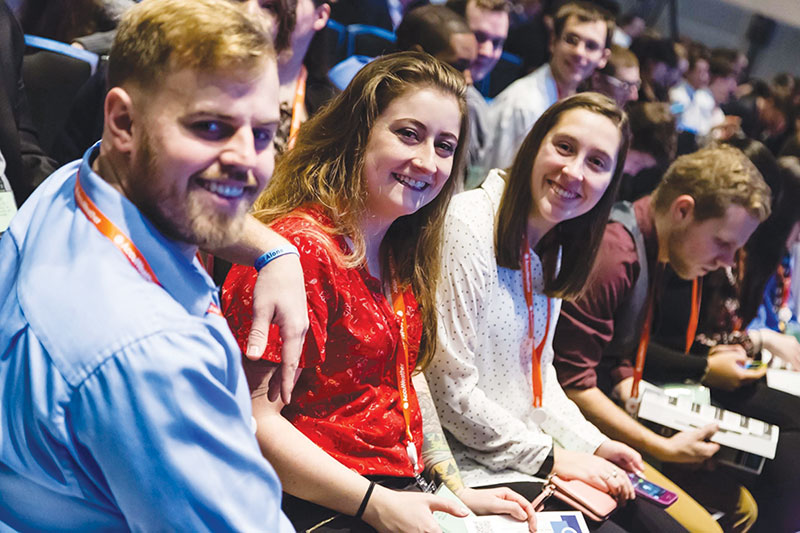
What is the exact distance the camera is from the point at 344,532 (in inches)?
53.9

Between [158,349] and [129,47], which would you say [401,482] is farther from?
[129,47]

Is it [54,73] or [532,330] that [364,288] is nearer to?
[532,330]

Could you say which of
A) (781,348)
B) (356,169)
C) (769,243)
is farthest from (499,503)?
(769,243)

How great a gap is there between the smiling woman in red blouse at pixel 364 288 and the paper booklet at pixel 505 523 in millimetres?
34

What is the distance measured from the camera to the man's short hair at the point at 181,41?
813 millimetres

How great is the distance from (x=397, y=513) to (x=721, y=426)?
53.5 inches

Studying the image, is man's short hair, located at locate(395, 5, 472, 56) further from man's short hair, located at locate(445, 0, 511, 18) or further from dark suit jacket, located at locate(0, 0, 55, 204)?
dark suit jacket, located at locate(0, 0, 55, 204)

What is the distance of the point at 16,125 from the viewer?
1714 millimetres

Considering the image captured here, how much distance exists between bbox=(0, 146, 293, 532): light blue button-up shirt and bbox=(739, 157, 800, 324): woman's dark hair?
254 centimetres

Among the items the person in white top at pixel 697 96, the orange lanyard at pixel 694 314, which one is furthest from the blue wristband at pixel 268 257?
the person in white top at pixel 697 96

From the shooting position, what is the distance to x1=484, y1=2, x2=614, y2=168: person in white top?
320 cm

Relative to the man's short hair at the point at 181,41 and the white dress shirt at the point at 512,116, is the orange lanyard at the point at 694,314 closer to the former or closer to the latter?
the white dress shirt at the point at 512,116

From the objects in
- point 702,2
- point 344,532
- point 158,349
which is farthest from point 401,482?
point 702,2

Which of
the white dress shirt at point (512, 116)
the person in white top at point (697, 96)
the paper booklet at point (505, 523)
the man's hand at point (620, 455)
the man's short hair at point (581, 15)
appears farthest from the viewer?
the person in white top at point (697, 96)
